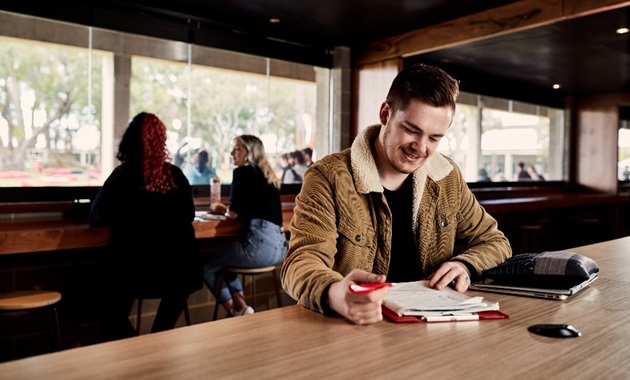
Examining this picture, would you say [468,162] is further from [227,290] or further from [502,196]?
[227,290]

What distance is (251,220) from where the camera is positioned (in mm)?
3541

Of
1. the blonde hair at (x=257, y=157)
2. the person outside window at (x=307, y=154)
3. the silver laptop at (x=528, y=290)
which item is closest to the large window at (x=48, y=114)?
the blonde hair at (x=257, y=157)

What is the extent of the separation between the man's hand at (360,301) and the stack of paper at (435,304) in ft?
0.31

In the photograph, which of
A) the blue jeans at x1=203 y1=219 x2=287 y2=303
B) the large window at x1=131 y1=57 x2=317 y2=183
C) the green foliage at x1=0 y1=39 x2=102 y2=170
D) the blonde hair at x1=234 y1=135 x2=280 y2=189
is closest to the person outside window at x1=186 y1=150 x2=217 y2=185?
the large window at x1=131 y1=57 x2=317 y2=183

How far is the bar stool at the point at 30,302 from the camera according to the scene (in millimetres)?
2590

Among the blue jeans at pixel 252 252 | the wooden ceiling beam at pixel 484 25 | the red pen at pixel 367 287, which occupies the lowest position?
the blue jeans at pixel 252 252

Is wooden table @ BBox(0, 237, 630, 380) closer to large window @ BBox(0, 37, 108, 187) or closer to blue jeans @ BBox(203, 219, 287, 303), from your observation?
blue jeans @ BBox(203, 219, 287, 303)

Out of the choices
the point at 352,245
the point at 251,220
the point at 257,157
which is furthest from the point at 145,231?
the point at 352,245

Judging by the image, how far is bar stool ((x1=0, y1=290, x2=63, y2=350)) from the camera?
2590mm

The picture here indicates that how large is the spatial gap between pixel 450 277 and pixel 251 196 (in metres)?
2.17

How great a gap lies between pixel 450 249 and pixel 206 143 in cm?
411

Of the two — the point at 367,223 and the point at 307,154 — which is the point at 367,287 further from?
the point at 307,154

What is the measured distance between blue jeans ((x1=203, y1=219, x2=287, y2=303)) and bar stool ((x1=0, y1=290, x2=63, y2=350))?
40.2 inches

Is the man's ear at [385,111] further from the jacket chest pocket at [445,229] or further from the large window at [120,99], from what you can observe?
the large window at [120,99]
